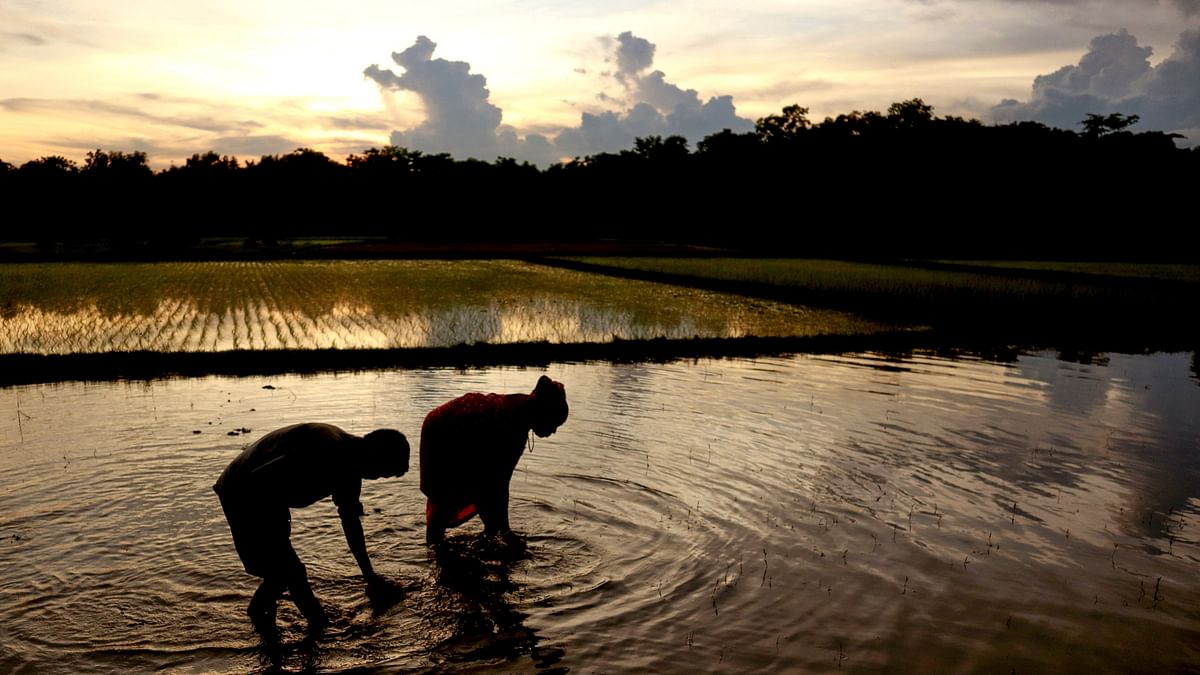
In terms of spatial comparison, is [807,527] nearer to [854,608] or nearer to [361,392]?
[854,608]

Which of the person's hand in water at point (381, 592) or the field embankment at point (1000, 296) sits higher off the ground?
the field embankment at point (1000, 296)

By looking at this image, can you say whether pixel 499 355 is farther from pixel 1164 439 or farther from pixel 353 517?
pixel 353 517

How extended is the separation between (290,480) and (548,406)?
1.50 metres

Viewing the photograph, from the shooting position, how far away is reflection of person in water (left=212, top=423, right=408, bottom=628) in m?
4.23

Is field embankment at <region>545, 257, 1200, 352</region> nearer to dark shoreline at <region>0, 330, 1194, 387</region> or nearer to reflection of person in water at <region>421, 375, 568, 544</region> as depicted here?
dark shoreline at <region>0, 330, 1194, 387</region>

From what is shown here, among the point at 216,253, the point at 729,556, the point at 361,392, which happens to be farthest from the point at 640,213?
the point at 729,556

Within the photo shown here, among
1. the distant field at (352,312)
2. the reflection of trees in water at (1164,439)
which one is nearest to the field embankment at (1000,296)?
the distant field at (352,312)

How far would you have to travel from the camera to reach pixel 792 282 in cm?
2641

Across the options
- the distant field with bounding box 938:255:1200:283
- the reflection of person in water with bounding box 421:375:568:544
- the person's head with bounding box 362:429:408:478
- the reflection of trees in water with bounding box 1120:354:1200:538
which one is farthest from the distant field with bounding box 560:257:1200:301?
the person's head with bounding box 362:429:408:478

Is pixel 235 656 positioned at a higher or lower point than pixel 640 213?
lower

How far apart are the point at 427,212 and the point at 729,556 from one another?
74487 millimetres

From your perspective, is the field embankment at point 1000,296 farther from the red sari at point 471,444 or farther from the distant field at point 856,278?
the red sari at point 471,444

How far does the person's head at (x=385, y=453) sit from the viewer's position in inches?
166

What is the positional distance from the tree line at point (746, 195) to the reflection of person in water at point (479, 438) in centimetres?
4084
